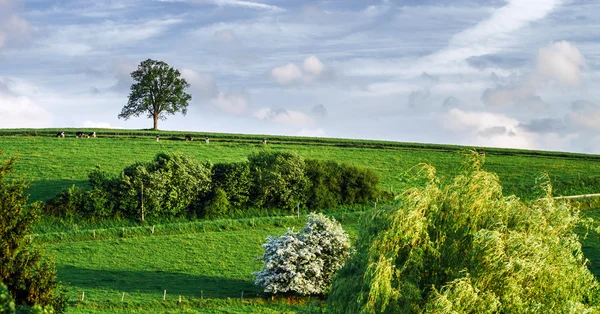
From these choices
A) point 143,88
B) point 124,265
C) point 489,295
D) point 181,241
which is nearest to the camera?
point 489,295

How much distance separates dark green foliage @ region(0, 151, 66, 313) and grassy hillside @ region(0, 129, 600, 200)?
48.1 meters

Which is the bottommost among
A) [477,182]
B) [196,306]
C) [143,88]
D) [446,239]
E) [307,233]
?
[196,306]

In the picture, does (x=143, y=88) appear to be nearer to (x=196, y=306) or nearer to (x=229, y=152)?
(x=229, y=152)

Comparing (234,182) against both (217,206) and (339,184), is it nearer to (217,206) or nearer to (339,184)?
(217,206)

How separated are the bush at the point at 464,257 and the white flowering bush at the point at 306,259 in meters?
19.0

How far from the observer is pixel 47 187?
253ft

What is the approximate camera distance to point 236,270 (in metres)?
53.1

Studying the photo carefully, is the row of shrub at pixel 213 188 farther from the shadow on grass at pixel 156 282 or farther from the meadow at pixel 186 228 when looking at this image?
the shadow on grass at pixel 156 282

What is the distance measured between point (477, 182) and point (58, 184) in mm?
62941

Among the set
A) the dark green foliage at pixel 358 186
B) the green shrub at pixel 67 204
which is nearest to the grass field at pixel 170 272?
the green shrub at pixel 67 204

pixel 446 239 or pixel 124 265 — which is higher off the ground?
pixel 446 239

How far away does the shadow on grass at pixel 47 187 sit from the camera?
7375 centimetres

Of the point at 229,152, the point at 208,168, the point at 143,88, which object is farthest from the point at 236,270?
the point at 143,88

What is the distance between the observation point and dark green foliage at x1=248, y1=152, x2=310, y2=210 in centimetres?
7412
